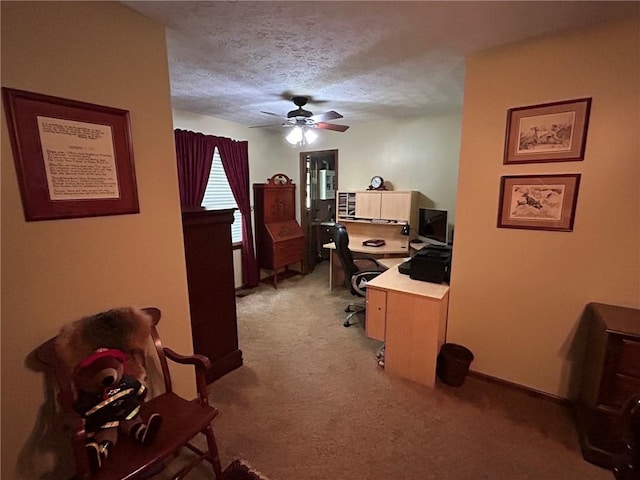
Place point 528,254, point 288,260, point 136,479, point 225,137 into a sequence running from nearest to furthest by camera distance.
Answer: point 136,479 < point 528,254 < point 225,137 < point 288,260

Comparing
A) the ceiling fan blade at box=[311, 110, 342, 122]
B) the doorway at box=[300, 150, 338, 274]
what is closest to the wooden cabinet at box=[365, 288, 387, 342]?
the ceiling fan blade at box=[311, 110, 342, 122]

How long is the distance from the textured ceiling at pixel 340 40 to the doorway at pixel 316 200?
6.82ft

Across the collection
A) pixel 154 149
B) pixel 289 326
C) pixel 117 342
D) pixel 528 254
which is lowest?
pixel 289 326

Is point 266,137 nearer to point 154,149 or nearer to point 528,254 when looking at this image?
point 154,149

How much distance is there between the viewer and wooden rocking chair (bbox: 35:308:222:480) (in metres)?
1.12

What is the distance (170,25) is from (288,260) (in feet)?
11.2

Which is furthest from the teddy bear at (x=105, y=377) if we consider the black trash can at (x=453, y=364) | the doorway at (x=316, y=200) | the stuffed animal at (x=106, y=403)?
the doorway at (x=316, y=200)

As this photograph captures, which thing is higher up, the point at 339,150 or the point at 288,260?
the point at 339,150

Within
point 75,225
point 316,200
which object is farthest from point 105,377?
point 316,200

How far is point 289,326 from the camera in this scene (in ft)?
10.8

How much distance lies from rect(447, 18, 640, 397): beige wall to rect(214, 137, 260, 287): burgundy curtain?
3004 millimetres

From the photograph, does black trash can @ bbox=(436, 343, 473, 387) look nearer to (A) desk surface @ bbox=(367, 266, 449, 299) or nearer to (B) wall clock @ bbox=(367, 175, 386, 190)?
(A) desk surface @ bbox=(367, 266, 449, 299)

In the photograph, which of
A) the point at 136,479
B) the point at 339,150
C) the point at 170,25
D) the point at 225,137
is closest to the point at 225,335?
the point at 136,479

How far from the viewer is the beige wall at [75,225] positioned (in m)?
1.23
